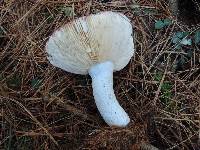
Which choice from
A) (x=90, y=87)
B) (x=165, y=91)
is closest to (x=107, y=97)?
(x=90, y=87)

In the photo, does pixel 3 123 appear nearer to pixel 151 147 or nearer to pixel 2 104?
pixel 2 104

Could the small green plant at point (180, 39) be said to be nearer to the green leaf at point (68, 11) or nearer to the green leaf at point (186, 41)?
the green leaf at point (186, 41)

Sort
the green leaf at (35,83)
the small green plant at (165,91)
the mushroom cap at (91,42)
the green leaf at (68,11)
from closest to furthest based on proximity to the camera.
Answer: the mushroom cap at (91,42) < the small green plant at (165,91) < the green leaf at (35,83) < the green leaf at (68,11)

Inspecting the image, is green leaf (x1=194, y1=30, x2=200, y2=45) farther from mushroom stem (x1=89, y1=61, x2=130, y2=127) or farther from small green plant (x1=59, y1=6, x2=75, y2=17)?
small green plant (x1=59, y1=6, x2=75, y2=17)

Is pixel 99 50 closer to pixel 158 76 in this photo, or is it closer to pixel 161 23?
pixel 158 76

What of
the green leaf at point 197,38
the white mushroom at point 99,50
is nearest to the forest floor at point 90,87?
the green leaf at point 197,38

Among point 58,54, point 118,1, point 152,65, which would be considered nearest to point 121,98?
point 152,65

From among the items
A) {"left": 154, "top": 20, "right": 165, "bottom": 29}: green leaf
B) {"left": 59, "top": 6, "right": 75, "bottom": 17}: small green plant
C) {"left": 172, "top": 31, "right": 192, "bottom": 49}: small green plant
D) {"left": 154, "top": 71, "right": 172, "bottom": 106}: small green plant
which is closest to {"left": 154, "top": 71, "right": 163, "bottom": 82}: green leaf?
{"left": 154, "top": 71, "right": 172, "bottom": 106}: small green plant
